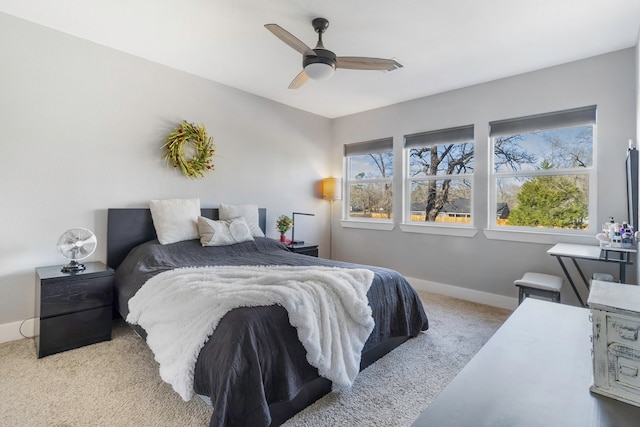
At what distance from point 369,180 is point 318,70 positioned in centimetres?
264

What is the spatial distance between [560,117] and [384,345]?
112 inches

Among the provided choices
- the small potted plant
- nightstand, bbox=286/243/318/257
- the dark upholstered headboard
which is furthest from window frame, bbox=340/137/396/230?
the dark upholstered headboard

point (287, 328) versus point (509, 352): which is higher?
point (509, 352)

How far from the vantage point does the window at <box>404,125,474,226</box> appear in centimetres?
386

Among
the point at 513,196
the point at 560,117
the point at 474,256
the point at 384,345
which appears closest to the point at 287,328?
the point at 384,345

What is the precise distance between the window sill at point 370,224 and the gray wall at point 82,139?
68.0 inches

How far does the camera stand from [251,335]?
4.96ft

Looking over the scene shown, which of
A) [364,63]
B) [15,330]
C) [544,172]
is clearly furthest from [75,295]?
[544,172]

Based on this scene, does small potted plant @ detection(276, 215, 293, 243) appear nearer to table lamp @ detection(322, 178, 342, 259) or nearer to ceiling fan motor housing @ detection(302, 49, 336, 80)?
table lamp @ detection(322, 178, 342, 259)

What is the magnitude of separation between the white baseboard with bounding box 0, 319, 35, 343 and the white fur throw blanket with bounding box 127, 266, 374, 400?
46.7 inches

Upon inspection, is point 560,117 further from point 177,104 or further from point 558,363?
point 177,104

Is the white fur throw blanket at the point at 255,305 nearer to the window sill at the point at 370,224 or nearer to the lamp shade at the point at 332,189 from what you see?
the window sill at the point at 370,224

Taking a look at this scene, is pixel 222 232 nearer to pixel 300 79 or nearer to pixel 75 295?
pixel 75 295

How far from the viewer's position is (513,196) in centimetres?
350
